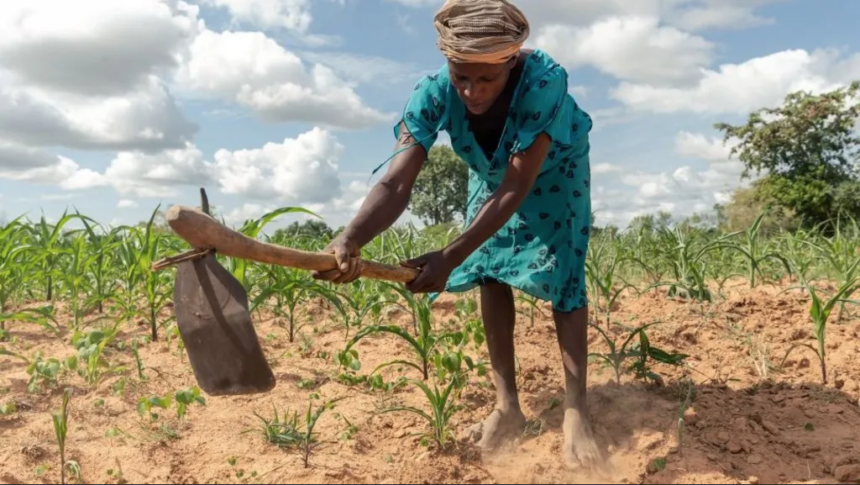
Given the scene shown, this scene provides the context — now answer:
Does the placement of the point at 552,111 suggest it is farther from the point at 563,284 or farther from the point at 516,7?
the point at 563,284

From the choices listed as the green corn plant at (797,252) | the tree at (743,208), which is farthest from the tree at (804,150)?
the green corn plant at (797,252)

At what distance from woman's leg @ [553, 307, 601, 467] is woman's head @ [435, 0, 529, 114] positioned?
833mm

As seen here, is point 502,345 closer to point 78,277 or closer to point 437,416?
point 437,416

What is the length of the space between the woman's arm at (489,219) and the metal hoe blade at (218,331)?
0.55m

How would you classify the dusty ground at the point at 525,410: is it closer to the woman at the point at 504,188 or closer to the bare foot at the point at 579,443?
the bare foot at the point at 579,443

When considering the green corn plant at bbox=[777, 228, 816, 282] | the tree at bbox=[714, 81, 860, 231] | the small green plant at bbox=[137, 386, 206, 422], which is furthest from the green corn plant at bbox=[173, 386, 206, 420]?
the tree at bbox=[714, 81, 860, 231]

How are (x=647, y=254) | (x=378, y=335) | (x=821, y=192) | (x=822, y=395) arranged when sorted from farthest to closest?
(x=821, y=192) < (x=647, y=254) < (x=378, y=335) < (x=822, y=395)

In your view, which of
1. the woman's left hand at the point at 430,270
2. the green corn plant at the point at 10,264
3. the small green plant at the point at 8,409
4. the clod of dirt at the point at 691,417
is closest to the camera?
the woman's left hand at the point at 430,270

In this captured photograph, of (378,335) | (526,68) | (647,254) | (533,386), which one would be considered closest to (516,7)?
(526,68)

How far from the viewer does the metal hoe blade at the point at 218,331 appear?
1.90m

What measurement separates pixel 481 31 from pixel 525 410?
1.45 meters

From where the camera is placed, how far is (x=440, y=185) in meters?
34.5

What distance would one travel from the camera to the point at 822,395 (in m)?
2.89

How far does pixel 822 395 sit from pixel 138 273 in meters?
3.29
